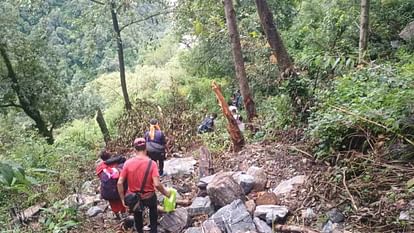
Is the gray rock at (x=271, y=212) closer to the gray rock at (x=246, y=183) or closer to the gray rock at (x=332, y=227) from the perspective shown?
the gray rock at (x=332, y=227)

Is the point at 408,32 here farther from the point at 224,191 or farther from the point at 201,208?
the point at 201,208

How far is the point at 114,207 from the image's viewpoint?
6.61 m

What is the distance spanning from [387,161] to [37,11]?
13768mm

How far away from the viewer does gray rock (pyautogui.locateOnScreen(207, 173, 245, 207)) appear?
5.78 metres

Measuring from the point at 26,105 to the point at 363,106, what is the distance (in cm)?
1241

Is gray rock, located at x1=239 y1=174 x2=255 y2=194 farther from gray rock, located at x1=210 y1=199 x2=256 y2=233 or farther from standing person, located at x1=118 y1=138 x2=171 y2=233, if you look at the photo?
standing person, located at x1=118 y1=138 x2=171 y2=233

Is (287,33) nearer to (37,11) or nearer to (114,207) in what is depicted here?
(37,11)

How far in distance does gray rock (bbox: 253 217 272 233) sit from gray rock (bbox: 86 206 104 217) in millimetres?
3313

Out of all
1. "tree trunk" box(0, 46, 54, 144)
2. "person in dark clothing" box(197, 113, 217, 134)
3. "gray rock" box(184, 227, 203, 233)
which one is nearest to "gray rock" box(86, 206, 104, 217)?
"gray rock" box(184, 227, 203, 233)

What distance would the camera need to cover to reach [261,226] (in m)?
5.08

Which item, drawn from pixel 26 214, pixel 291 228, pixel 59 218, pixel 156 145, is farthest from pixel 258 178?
pixel 26 214

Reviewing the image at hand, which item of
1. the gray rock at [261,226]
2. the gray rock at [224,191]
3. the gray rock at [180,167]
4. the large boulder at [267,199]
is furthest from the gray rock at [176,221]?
the gray rock at [180,167]

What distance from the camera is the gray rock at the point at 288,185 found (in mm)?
5822

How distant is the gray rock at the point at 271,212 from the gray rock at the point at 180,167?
3.34 metres
